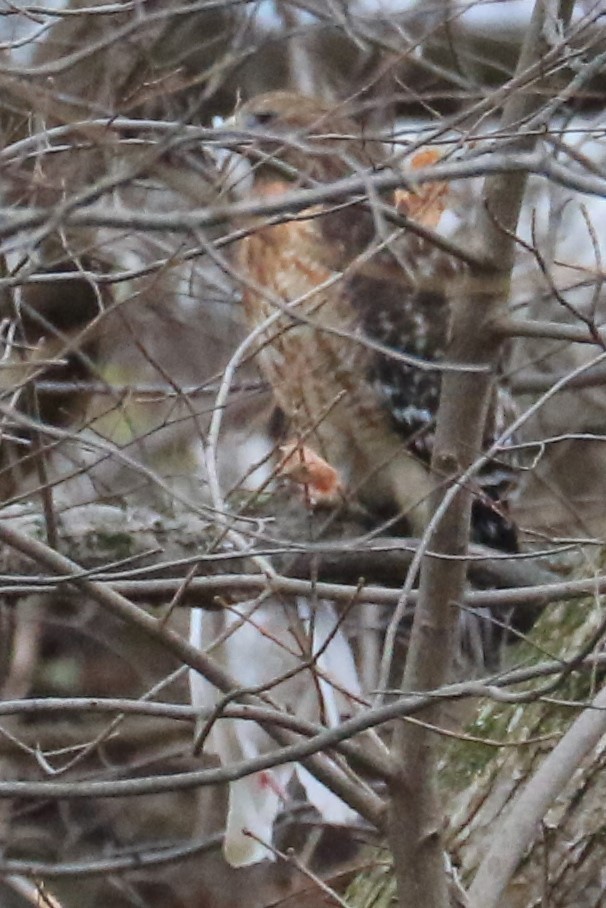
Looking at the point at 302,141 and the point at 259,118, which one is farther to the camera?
the point at 259,118

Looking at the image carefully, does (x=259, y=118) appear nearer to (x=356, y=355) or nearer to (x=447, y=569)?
(x=356, y=355)

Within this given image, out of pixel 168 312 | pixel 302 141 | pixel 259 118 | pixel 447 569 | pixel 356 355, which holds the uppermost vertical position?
pixel 259 118

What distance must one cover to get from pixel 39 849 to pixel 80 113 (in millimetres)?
3661

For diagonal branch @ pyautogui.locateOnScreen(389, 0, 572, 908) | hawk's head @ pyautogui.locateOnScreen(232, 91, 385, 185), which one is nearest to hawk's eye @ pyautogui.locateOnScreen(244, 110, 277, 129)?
hawk's head @ pyautogui.locateOnScreen(232, 91, 385, 185)

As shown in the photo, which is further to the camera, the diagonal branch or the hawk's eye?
the hawk's eye

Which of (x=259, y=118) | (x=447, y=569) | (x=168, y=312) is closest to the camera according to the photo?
(x=447, y=569)

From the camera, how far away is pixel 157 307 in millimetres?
3961

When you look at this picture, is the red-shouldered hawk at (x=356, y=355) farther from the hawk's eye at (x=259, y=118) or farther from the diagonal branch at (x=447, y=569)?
the diagonal branch at (x=447, y=569)

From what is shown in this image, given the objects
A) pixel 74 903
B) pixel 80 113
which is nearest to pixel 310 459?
pixel 80 113

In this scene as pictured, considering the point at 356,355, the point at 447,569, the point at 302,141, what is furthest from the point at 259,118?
the point at 447,569

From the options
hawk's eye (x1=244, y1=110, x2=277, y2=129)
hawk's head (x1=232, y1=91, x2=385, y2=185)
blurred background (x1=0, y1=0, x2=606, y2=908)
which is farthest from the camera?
hawk's eye (x1=244, y1=110, x2=277, y2=129)

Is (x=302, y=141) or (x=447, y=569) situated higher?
(x=302, y=141)

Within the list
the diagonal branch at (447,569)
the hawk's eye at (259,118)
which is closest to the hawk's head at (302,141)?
the hawk's eye at (259,118)

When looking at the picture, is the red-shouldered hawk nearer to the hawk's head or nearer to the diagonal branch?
the hawk's head
